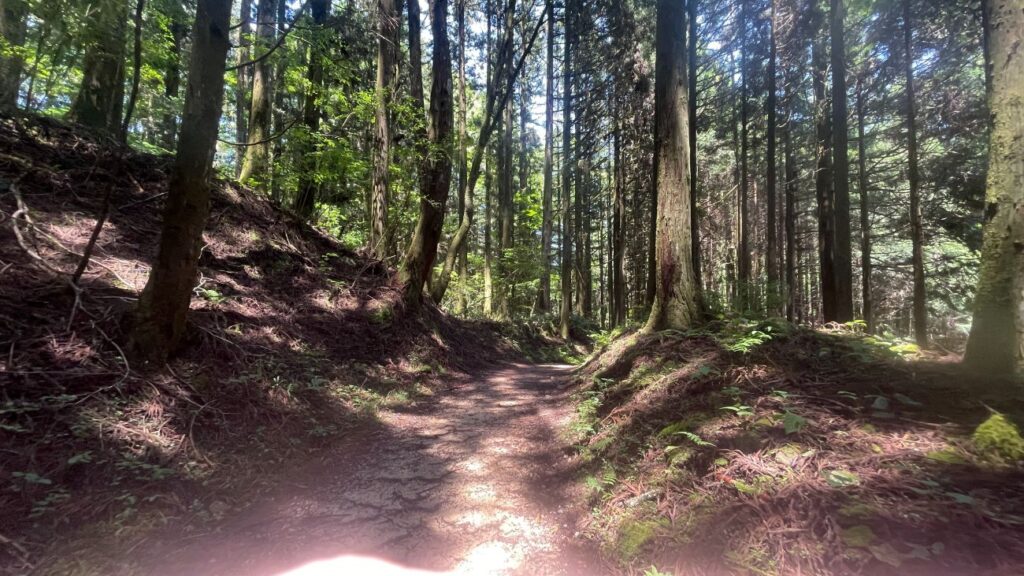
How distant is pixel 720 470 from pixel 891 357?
260 centimetres

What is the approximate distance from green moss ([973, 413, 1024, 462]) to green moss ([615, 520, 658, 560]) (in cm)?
205

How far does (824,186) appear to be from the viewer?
1109cm

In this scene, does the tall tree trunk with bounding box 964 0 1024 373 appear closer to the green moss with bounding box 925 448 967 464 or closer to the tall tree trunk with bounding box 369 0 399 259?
the green moss with bounding box 925 448 967 464

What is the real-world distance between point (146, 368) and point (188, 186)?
1890mm

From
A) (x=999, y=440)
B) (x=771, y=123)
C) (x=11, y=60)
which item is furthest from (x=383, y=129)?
(x=771, y=123)

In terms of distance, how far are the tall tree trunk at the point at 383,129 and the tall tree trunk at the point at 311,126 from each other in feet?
3.19

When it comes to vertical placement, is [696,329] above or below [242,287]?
below

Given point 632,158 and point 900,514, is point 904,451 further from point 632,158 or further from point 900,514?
point 632,158

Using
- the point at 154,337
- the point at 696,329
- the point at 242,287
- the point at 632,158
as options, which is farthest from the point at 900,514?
the point at 632,158

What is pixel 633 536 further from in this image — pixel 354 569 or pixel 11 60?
pixel 11 60

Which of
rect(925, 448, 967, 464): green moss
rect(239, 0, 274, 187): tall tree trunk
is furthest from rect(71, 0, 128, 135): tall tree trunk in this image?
rect(925, 448, 967, 464): green moss

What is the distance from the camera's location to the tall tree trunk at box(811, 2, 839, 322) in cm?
1004

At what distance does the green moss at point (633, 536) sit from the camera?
283 cm

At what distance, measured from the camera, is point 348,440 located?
16.8 feet
